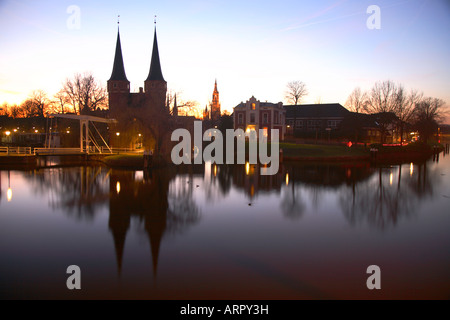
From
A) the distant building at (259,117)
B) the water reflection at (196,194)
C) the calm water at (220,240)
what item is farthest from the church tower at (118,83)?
the calm water at (220,240)

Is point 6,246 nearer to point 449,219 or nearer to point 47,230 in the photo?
point 47,230

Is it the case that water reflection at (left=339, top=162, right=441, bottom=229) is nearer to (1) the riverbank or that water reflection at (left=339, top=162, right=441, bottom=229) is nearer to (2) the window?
(1) the riverbank

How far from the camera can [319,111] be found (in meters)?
61.1

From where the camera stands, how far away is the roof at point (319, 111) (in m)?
60.0

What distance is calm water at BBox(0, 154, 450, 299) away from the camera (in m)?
6.96

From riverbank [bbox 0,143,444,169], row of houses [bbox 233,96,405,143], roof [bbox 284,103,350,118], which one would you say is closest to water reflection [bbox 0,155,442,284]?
riverbank [bbox 0,143,444,169]

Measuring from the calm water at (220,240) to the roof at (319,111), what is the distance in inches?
1690

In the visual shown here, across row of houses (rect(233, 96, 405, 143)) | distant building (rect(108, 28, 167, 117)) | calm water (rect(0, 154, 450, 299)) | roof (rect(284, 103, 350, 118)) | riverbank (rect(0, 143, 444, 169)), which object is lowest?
calm water (rect(0, 154, 450, 299))

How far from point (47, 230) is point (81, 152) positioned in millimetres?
22326

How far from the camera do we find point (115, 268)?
7781 mm

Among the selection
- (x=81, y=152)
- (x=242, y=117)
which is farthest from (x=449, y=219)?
(x=242, y=117)

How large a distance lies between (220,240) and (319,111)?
2198 inches

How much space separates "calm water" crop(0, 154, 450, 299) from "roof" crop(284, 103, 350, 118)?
141 feet

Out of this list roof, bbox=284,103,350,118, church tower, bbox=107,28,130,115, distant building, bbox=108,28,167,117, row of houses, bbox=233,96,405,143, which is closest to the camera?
distant building, bbox=108,28,167,117
